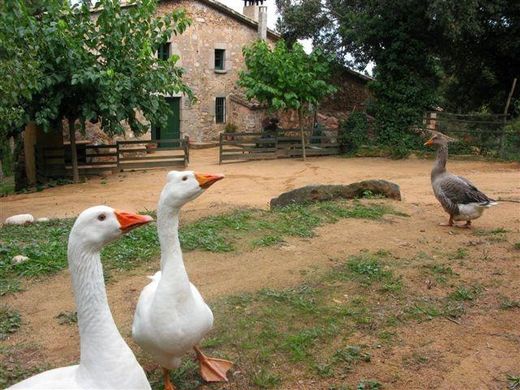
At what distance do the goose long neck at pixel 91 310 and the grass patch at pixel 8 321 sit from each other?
90.3 inches

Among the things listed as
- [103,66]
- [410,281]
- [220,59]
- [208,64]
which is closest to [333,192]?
[410,281]

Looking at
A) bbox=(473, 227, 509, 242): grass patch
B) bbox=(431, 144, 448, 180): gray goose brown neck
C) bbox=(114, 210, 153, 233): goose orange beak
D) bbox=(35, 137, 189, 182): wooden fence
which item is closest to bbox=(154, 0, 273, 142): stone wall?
bbox=(35, 137, 189, 182): wooden fence

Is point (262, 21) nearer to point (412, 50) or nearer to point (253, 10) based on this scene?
point (253, 10)

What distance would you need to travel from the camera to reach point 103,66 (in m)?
13.8

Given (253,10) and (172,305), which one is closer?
(172,305)

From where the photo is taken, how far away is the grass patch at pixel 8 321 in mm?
4387

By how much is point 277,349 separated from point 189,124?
21.4m

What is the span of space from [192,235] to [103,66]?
28.9 ft

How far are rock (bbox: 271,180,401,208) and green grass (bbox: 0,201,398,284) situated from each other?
406mm

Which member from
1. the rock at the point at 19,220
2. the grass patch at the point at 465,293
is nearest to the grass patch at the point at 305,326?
the grass patch at the point at 465,293

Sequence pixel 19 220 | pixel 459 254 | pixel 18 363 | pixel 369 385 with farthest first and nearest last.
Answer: pixel 19 220
pixel 459 254
pixel 18 363
pixel 369 385

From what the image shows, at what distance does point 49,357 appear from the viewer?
3.96m

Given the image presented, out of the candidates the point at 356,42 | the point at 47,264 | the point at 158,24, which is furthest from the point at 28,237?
the point at 356,42

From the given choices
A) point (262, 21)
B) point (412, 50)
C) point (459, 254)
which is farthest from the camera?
point (262, 21)
